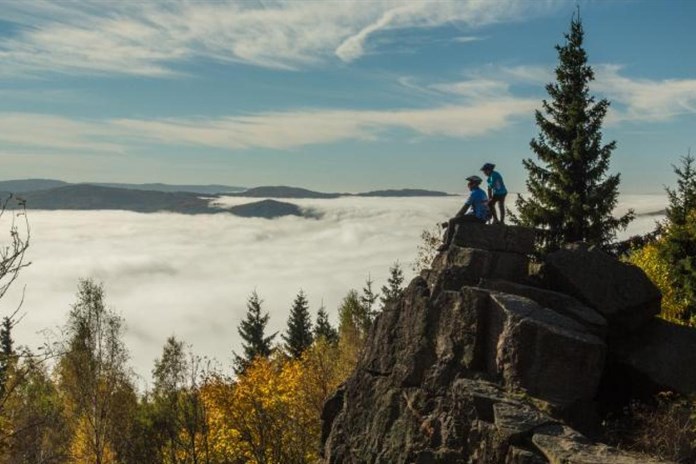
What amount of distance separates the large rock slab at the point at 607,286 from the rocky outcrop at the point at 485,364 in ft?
0.16

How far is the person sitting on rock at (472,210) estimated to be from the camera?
2256 centimetres

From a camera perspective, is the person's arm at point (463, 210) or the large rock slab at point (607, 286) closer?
the large rock slab at point (607, 286)

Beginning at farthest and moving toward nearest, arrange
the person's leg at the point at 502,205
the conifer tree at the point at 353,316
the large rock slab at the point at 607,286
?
the conifer tree at the point at 353,316
the person's leg at the point at 502,205
the large rock slab at the point at 607,286

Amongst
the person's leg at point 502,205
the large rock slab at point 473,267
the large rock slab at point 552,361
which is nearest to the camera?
the large rock slab at point 552,361

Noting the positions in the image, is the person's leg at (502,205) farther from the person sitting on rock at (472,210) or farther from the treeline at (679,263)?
the treeline at (679,263)

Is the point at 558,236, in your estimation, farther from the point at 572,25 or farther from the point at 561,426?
the point at 561,426

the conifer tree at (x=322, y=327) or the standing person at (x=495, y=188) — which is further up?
the standing person at (x=495, y=188)

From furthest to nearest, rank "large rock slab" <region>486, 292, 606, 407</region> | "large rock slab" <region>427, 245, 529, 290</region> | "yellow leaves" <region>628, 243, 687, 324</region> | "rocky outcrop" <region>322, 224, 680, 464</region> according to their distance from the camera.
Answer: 1. "yellow leaves" <region>628, 243, 687, 324</region>
2. "large rock slab" <region>427, 245, 529, 290</region>
3. "large rock slab" <region>486, 292, 606, 407</region>
4. "rocky outcrop" <region>322, 224, 680, 464</region>

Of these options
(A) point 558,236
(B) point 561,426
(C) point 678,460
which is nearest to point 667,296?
(A) point 558,236

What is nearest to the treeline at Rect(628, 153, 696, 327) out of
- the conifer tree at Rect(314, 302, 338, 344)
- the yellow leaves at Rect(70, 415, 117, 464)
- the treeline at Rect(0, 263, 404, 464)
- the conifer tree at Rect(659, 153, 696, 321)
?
the conifer tree at Rect(659, 153, 696, 321)

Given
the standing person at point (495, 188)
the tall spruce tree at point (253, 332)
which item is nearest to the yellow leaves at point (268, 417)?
the standing person at point (495, 188)

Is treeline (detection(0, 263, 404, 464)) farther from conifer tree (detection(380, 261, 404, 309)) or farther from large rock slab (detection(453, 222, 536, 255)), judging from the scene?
conifer tree (detection(380, 261, 404, 309))

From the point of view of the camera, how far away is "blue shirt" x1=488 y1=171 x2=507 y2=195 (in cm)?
2312

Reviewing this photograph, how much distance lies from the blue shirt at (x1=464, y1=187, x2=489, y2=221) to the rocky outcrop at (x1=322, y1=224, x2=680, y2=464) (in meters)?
0.76
